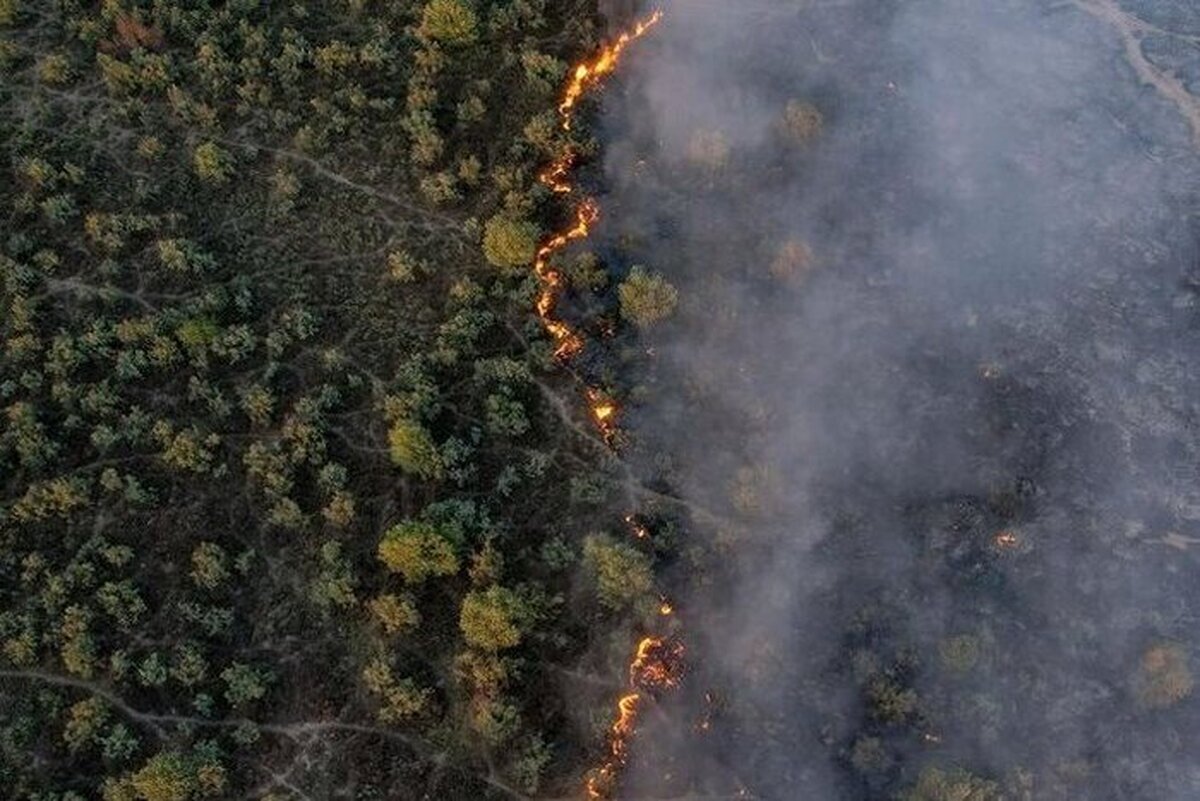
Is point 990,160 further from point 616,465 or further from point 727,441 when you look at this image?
point 616,465

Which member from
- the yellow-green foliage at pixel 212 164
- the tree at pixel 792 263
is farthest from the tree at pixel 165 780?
the tree at pixel 792 263

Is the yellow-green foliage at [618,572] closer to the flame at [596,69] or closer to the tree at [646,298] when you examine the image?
the tree at [646,298]

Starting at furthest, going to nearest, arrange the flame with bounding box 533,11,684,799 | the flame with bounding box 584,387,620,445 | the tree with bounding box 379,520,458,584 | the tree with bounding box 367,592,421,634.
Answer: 1. the flame with bounding box 584,387,620,445
2. the tree with bounding box 379,520,458,584
3. the tree with bounding box 367,592,421,634
4. the flame with bounding box 533,11,684,799

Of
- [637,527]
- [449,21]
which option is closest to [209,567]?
[637,527]

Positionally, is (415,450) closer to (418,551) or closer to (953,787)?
(418,551)

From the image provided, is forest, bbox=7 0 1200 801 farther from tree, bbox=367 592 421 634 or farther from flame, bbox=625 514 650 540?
tree, bbox=367 592 421 634

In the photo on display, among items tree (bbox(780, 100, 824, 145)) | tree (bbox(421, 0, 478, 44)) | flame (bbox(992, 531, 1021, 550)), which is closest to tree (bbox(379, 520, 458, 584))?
flame (bbox(992, 531, 1021, 550))

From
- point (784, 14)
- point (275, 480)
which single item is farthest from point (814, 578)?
point (784, 14)
